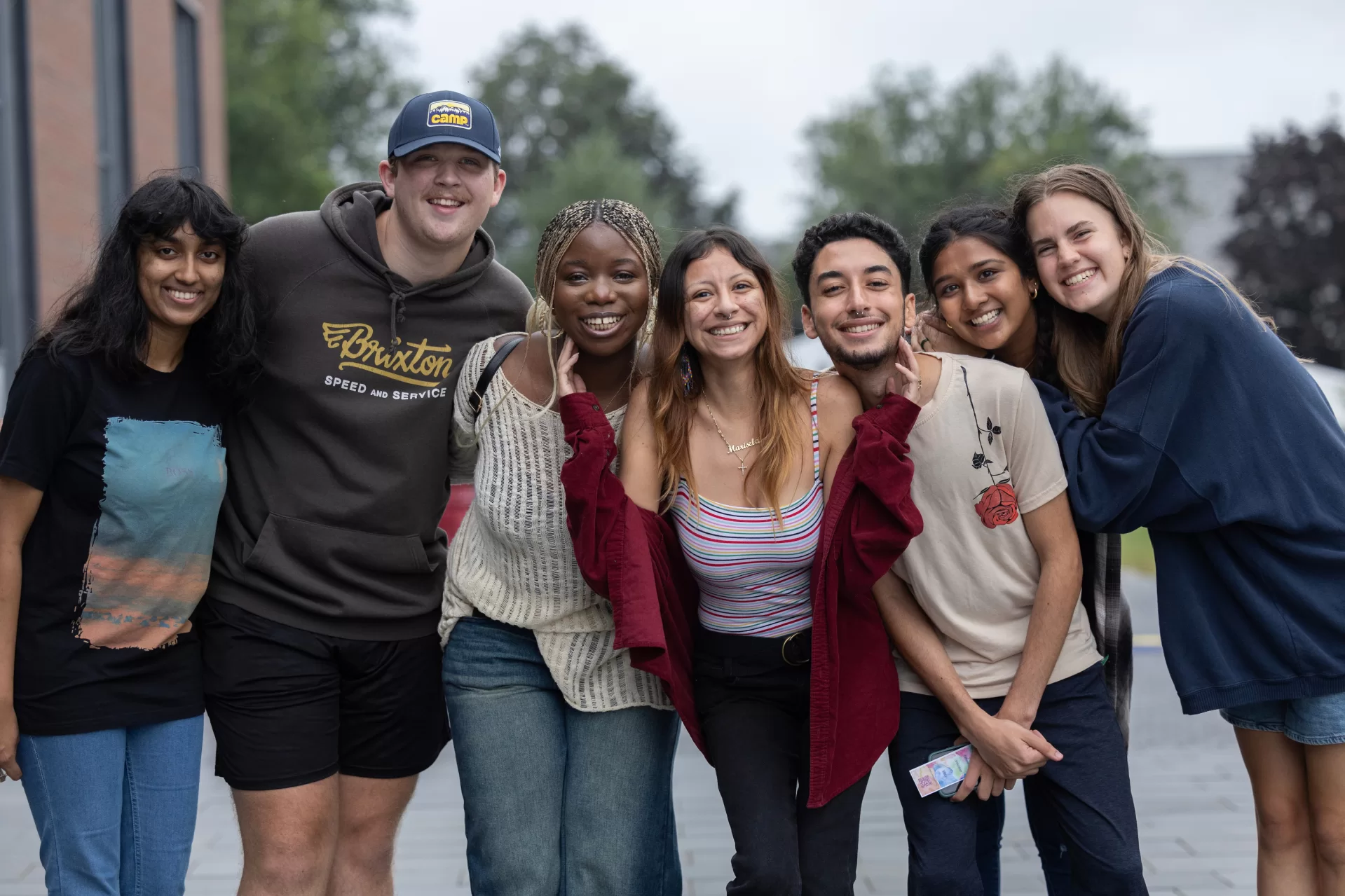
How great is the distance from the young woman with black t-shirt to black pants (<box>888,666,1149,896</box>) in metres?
1.84

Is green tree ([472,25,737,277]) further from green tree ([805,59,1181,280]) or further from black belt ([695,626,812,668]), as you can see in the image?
black belt ([695,626,812,668])

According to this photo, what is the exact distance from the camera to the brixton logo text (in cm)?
326

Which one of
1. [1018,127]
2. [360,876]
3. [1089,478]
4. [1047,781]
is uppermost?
[1018,127]

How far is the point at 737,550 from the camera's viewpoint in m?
2.94

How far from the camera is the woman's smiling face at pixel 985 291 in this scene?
10.5 ft

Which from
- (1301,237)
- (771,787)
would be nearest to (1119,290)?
(771,787)

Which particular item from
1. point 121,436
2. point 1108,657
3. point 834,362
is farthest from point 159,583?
point 1108,657

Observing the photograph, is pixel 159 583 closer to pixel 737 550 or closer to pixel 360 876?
pixel 360 876

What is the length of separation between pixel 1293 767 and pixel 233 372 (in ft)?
9.53

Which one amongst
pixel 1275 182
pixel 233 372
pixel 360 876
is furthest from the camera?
pixel 1275 182

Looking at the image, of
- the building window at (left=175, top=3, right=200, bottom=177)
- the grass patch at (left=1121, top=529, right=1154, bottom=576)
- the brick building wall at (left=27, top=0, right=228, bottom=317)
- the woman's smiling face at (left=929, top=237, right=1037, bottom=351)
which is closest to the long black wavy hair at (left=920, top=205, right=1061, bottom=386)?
the woman's smiling face at (left=929, top=237, right=1037, bottom=351)

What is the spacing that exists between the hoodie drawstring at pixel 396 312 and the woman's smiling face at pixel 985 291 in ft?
4.93

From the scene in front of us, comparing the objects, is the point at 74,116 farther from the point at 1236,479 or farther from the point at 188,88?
the point at 1236,479

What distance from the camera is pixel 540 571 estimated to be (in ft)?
10.2
